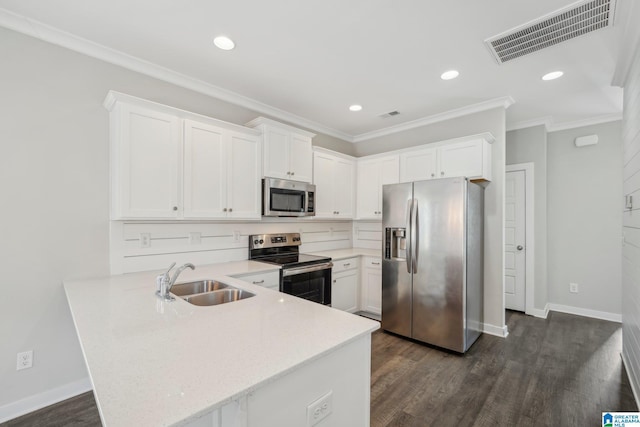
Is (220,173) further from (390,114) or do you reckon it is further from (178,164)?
(390,114)

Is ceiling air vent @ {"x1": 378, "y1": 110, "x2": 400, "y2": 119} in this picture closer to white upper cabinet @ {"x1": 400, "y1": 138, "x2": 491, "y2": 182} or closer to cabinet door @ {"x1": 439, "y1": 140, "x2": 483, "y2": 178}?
white upper cabinet @ {"x1": 400, "y1": 138, "x2": 491, "y2": 182}

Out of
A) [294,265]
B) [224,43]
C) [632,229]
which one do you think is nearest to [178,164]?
[224,43]

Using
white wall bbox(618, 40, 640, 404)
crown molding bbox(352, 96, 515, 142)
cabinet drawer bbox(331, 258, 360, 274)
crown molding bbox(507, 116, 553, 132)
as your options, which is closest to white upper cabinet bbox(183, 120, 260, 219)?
cabinet drawer bbox(331, 258, 360, 274)

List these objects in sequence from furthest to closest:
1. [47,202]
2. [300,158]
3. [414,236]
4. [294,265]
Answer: [300,158] < [414,236] < [294,265] < [47,202]

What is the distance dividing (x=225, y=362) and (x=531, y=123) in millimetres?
4816

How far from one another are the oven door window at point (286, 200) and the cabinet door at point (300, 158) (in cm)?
21

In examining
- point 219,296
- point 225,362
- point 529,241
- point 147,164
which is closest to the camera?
point 225,362

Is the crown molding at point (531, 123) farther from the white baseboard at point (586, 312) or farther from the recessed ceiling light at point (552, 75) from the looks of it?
the white baseboard at point (586, 312)

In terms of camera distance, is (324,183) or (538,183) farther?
(538,183)

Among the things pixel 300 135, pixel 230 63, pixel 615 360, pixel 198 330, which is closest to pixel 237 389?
pixel 198 330

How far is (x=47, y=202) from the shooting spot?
2.15 m

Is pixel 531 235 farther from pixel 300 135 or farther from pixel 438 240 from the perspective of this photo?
pixel 300 135

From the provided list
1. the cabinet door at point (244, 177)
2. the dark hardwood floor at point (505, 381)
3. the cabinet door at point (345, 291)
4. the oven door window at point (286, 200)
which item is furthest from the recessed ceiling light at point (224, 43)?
the dark hardwood floor at point (505, 381)

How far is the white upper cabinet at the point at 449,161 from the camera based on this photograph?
3193mm
